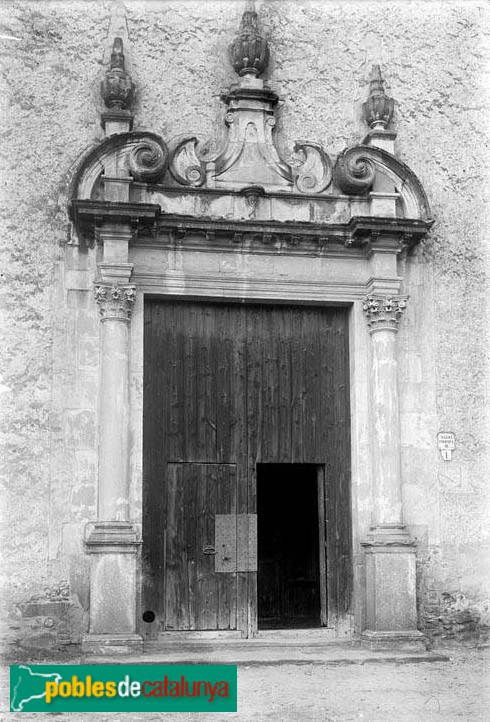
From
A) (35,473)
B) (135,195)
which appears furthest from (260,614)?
(135,195)

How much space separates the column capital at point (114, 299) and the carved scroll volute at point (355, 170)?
90.0 inches

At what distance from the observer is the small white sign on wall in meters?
9.70

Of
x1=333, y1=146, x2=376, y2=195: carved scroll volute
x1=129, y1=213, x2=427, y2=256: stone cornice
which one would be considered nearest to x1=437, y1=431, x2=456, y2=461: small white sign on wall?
x1=129, y1=213, x2=427, y2=256: stone cornice

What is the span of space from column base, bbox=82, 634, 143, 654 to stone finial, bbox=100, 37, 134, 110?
479 cm

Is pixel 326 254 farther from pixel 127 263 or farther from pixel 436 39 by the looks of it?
pixel 436 39

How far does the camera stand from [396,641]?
29.2 ft

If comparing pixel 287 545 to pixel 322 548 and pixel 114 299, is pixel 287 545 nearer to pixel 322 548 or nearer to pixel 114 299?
pixel 322 548

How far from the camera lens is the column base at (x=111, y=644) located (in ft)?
27.9

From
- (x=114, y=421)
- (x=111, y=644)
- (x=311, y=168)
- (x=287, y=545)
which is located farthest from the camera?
(x=287, y=545)

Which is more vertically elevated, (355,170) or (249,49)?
(249,49)

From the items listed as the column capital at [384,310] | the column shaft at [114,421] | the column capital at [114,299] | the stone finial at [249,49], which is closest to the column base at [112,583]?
the column shaft at [114,421]

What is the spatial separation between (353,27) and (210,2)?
4.80 ft

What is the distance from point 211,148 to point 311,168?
3.23 feet

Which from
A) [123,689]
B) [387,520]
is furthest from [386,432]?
[123,689]
